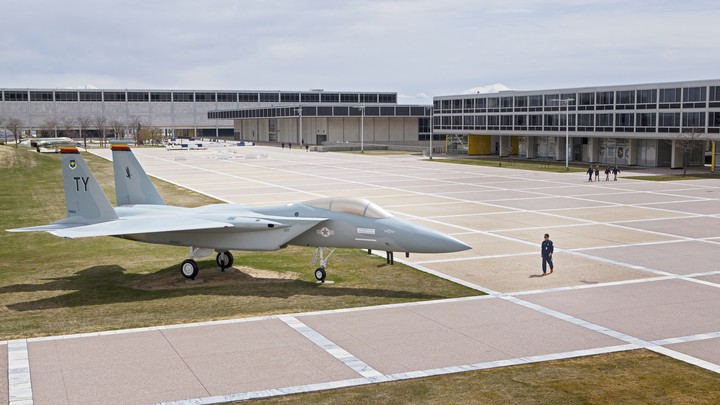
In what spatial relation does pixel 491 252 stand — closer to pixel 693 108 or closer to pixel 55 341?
pixel 55 341

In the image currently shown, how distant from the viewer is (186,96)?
18338 cm

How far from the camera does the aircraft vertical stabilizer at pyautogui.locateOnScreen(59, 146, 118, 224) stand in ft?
78.8

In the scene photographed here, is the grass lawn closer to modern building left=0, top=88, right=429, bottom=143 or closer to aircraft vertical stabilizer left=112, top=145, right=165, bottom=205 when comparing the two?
aircraft vertical stabilizer left=112, top=145, right=165, bottom=205

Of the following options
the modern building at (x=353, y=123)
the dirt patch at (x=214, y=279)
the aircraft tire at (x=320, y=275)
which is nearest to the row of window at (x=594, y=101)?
the modern building at (x=353, y=123)

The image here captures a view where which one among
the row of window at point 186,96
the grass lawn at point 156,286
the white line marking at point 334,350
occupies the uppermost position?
the row of window at point 186,96

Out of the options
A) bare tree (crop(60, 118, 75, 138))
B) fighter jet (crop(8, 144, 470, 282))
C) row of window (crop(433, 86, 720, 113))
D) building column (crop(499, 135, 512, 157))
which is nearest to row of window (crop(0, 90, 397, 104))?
bare tree (crop(60, 118, 75, 138))

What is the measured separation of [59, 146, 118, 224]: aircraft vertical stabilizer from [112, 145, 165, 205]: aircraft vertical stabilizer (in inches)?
97.8

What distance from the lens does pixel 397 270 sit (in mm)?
25516

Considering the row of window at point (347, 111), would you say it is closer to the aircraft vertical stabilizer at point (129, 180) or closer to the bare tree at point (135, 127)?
the bare tree at point (135, 127)

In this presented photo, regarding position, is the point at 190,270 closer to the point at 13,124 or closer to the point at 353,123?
the point at 353,123

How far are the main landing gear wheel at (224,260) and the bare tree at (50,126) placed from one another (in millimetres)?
148000

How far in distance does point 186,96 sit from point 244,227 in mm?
168014

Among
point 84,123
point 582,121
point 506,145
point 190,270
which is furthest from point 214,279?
point 84,123

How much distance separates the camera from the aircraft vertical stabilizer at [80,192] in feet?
Result: 78.8
